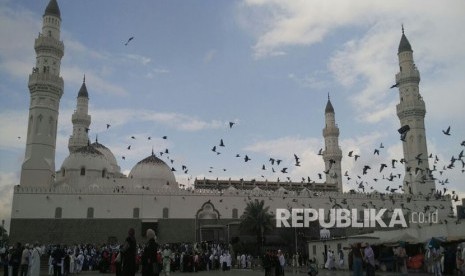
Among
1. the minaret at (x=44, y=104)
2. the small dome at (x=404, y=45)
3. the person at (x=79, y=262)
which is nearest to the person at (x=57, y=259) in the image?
the person at (x=79, y=262)

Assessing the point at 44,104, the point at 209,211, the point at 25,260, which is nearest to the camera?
the point at 25,260

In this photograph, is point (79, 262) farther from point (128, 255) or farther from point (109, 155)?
point (109, 155)

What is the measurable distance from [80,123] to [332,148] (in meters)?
30.6

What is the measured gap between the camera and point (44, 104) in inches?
1554

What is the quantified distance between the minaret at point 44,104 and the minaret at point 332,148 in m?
31.9

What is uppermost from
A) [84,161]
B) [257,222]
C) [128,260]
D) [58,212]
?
[84,161]

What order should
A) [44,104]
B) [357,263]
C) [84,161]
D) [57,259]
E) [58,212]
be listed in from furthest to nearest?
[84,161]
[44,104]
[58,212]
[57,259]
[357,263]

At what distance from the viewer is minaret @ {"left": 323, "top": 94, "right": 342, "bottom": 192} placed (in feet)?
180

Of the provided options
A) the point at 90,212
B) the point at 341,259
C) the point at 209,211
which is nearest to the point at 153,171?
the point at 209,211

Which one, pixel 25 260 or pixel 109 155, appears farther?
pixel 109 155

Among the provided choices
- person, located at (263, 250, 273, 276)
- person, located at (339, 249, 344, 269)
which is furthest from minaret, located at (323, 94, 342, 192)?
person, located at (263, 250, 273, 276)

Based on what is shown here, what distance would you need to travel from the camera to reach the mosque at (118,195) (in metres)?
37.6

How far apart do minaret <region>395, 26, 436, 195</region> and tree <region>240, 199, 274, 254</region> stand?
18.0 meters

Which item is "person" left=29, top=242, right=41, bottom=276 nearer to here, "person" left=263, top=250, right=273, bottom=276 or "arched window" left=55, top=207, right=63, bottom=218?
"person" left=263, top=250, right=273, bottom=276
